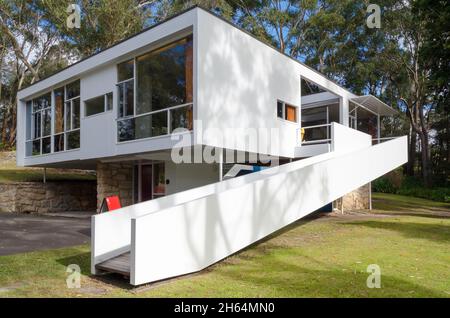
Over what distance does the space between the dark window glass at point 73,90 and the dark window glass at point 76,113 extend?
0.28m

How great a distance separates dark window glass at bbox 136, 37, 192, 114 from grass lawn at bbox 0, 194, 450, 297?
15.8ft

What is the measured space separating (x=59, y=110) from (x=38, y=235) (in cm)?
736

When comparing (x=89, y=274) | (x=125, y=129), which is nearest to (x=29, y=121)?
(x=125, y=129)

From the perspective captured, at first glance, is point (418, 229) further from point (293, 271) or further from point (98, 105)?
point (98, 105)

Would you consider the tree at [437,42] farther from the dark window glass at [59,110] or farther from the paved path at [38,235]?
the dark window glass at [59,110]

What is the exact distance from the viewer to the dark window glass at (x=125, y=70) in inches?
510

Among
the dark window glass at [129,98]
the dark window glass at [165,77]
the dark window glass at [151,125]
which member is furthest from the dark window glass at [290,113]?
the dark window glass at [129,98]

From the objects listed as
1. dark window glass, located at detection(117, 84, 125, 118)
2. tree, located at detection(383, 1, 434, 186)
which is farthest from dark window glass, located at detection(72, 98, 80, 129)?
tree, located at detection(383, 1, 434, 186)

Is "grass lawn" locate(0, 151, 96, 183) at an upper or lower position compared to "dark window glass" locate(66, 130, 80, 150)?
lower

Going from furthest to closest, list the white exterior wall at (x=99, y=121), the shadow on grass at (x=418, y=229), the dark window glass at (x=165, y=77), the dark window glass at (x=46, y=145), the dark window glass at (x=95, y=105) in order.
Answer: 1. the dark window glass at (x=46, y=145)
2. the dark window glass at (x=95, y=105)
3. the white exterior wall at (x=99, y=121)
4. the dark window glass at (x=165, y=77)
5. the shadow on grass at (x=418, y=229)

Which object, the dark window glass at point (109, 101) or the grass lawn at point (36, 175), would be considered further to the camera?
the grass lawn at point (36, 175)

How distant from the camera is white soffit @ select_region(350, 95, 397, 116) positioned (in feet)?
59.5

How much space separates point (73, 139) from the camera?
50.8ft

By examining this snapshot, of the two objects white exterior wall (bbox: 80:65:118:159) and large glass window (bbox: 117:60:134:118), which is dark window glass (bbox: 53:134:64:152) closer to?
white exterior wall (bbox: 80:65:118:159)
